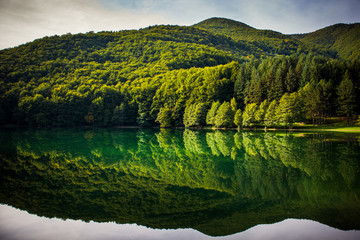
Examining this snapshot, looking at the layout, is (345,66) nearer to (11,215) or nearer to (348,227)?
(348,227)

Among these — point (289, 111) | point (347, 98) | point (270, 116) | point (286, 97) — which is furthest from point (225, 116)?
point (347, 98)

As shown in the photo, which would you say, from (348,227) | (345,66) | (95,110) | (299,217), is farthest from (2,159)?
(345,66)

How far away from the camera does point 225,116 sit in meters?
72.4

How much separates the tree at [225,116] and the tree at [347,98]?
3062cm

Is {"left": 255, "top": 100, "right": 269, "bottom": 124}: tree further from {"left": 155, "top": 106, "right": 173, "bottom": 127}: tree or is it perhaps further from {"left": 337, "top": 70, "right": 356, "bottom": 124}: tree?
{"left": 155, "top": 106, "right": 173, "bottom": 127}: tree

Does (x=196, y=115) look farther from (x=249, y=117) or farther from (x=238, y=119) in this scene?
(x=249, y=117)

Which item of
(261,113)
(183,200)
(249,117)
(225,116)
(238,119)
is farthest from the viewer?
(225,116)

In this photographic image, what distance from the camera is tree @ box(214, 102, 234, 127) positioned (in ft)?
237

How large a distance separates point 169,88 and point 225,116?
3459cm

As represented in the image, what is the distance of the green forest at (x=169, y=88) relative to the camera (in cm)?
7038

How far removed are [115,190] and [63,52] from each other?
486ft

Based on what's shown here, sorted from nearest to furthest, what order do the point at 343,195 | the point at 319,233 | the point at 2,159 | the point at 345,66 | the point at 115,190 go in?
the point at 319,233
the point at 343,195
the point at 115,190
the point at 2,159
the point at 345,66

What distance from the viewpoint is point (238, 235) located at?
9469 mm

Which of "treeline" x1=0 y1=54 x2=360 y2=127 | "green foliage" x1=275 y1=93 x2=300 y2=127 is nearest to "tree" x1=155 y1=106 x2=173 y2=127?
"treeline" x1=0 y1=54 x2=360 y2=127
